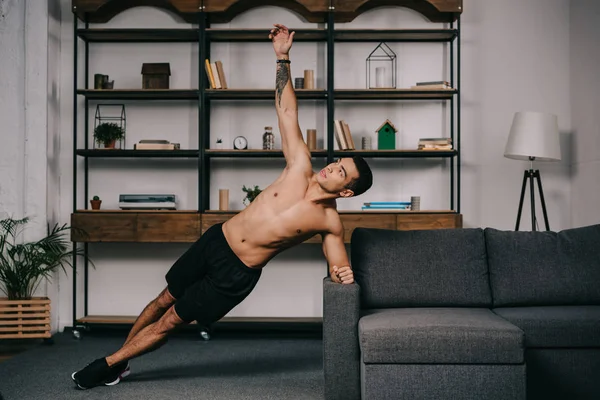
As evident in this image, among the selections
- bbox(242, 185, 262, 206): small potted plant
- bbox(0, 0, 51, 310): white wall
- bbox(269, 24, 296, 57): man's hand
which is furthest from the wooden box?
bbox(269, 24, 296, 57): man's hand

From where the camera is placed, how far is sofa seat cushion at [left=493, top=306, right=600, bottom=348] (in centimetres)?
280

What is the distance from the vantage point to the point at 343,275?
2.96m

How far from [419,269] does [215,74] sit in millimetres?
2346

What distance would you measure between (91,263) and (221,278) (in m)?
2.22

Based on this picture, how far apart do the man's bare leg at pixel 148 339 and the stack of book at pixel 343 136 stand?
204 cm

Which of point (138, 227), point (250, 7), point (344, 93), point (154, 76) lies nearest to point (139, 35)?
point (154, 76)

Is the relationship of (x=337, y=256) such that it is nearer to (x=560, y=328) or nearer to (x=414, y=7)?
(x=560, y=328)

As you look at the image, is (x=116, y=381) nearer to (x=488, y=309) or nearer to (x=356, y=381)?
(x=356, y=381)

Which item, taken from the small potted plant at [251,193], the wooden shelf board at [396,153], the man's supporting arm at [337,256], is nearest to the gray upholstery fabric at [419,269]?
the man's supporting arm at [337,256]

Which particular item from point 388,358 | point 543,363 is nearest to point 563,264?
point 543,363

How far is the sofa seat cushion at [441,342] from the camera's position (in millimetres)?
2572

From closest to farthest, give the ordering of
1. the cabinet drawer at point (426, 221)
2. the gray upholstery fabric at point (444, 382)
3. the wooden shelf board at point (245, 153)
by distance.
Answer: the gray upholstery fabric at point (444, 382), the cabinet drawer at point (426, 221), the wooden shelf board at point (245, 153)

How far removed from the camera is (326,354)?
2910 millimetres

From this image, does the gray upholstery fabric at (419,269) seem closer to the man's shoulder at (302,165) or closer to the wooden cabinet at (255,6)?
the man's shoulder at (302,165)
